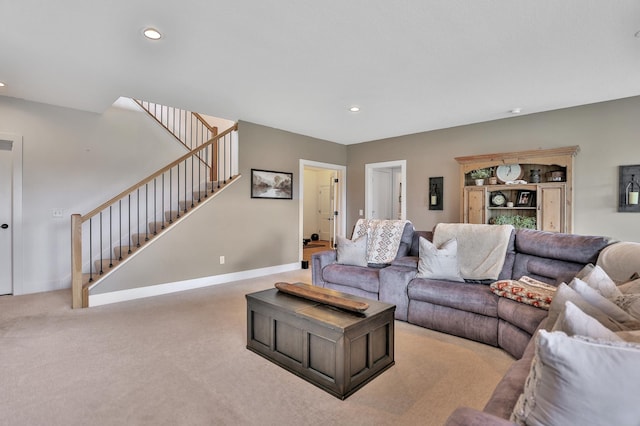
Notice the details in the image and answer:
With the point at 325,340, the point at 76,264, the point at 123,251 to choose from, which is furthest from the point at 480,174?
the point at 76,264

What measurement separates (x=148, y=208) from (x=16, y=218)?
1.58 m

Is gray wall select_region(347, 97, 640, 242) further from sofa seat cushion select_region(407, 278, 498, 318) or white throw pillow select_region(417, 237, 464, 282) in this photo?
sofa seat cushion select_region(407, 278, 498, 318)

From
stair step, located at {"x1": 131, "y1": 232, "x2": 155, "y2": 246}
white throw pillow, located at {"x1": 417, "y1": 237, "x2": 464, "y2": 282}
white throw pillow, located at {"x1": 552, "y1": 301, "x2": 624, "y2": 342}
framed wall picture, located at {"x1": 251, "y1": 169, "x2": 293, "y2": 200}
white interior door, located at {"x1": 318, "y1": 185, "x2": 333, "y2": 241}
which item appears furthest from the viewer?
white interior door, located at {"x1": 318, "y1": 185, "x2": 333, "y2": 241}

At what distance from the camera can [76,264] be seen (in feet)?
12.0

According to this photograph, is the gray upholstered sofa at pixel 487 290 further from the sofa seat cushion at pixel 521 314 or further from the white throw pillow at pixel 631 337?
the white throw pillow at pixel 631 337

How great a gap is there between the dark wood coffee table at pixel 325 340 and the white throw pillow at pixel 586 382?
122 cm

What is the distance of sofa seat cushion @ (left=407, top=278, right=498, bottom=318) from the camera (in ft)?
8.90

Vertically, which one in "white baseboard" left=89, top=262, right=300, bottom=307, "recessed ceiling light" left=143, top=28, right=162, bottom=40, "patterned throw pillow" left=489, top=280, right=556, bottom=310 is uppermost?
"recessed ceiling light" left=143, top=28, right=162, bottom=40

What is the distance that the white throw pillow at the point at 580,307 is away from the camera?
1.30 metres

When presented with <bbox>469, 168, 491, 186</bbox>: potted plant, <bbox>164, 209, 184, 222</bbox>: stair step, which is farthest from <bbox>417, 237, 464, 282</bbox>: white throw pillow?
<bbox>164, 209, 184, 222</bbox>: stair step

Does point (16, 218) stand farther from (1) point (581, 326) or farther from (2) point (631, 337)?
(2) point (631, 337)

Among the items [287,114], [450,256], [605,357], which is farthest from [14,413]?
[287,114]

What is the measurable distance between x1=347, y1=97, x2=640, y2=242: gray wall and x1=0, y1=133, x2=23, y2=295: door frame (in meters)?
5.85

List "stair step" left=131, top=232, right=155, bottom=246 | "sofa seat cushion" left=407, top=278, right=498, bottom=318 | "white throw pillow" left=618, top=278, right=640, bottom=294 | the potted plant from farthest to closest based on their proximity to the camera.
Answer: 1. the potted plant
2. "stair step" left=131, top=232, right=155, bottom=246
3. "sofa seat cushion" left=407, top=278, right=498, bottom=318
4. "white throw pillow" left=618, top=278, right=640, bottom=294
